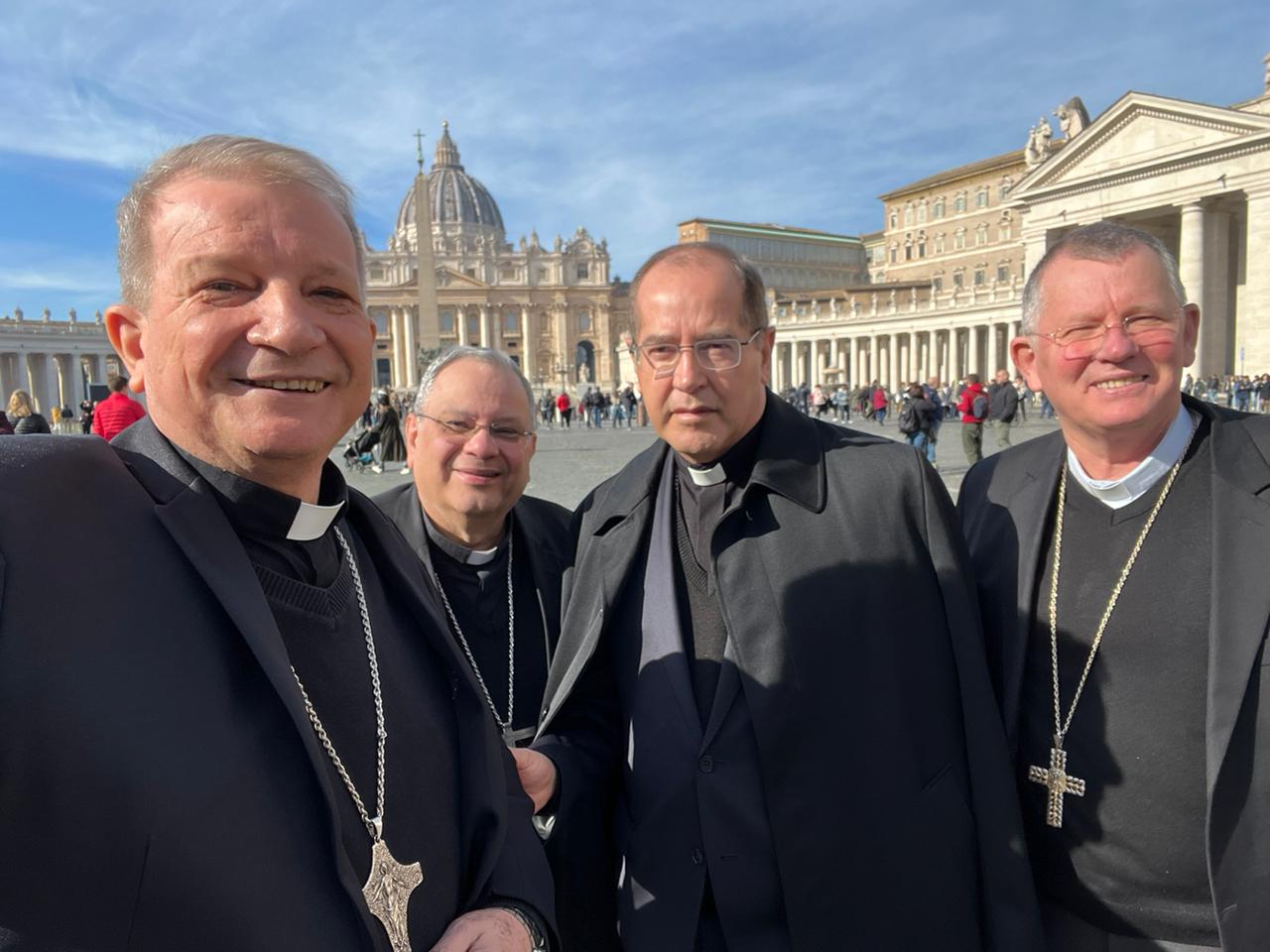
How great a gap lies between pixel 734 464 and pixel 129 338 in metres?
1.40

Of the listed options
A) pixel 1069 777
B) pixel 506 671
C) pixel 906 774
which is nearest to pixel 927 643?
pixel 906 774

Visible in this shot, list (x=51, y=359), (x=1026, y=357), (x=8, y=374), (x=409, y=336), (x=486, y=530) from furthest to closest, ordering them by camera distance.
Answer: (x=409, y=336)
(x=51, y=359)
(x=8, y=374)
(x=486, y=530)
(x=1026, y=357)

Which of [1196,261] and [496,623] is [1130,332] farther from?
[1196,261]

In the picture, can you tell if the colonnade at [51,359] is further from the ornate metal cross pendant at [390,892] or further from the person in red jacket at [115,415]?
the ornate metal cross pendant at [390,892]

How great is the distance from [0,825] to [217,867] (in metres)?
0.22

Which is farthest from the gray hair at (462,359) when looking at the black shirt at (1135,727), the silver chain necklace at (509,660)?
the black shirt at (1135,727)

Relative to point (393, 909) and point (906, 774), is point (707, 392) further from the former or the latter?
point (393, 909)

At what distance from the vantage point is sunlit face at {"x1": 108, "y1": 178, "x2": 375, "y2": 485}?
1163 mm

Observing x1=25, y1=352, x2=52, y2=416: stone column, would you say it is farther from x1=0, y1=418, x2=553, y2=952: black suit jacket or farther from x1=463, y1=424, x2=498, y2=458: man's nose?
x1=0, y1=418, x2=553, y2=952: black suit jacket

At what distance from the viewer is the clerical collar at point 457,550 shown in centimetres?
272

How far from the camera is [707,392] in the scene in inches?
82.7

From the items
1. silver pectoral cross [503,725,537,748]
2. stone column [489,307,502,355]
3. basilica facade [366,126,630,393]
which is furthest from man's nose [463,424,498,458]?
stone column [489,307,502,355]

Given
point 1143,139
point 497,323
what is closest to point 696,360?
point 1143,139

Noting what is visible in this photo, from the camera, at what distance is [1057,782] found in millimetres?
1997
